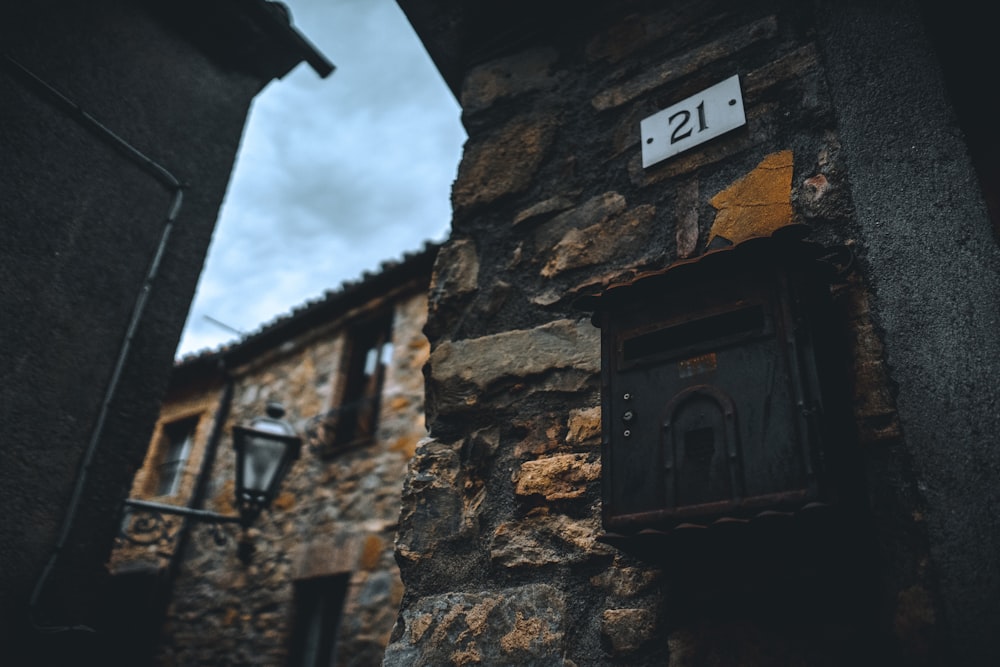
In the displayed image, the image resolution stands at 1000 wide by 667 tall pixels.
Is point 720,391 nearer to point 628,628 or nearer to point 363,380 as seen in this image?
point 628,628

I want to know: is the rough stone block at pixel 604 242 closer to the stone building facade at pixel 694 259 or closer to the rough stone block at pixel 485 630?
the stone building facade at pixel 694 259

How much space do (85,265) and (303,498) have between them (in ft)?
11.6

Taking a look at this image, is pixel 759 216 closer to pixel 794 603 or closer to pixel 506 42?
pixel 794 603

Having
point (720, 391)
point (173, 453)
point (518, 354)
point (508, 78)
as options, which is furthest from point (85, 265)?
point (173, 453)

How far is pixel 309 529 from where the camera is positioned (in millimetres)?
6645

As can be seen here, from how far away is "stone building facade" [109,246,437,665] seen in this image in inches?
244

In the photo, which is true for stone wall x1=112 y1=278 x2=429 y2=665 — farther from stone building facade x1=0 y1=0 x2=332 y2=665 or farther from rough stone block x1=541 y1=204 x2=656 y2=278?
rough stone block x1=541 y1=204 x2=656 y2=278

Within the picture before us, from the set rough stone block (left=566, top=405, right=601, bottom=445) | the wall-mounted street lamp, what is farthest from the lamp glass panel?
rough stone block (left=566, top=405, right=601, bottom=445)

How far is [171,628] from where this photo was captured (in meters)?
7.23

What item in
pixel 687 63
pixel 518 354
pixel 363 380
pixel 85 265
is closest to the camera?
pixel 518 354

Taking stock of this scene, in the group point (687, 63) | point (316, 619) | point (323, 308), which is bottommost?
point (316, 619)

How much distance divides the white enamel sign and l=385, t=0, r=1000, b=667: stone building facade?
0.09ft

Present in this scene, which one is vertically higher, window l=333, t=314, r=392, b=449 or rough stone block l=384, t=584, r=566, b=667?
window l=333, t=314, r=392, b=449

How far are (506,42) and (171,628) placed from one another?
6929mm
